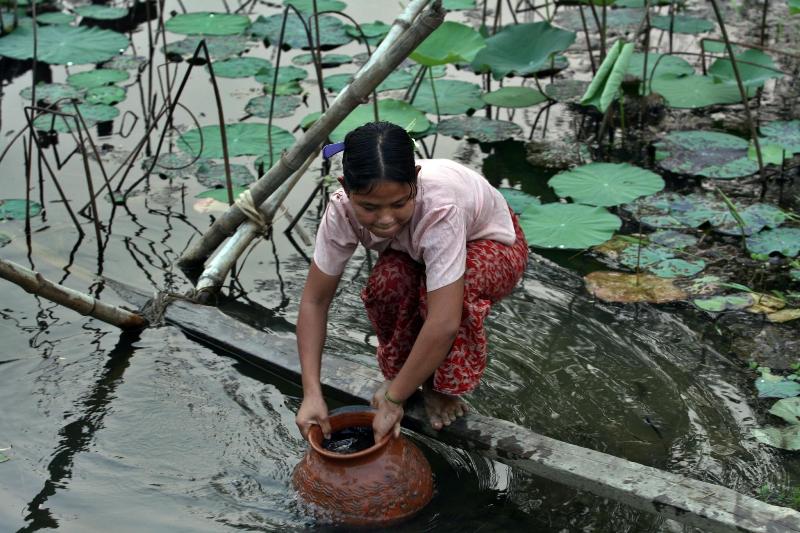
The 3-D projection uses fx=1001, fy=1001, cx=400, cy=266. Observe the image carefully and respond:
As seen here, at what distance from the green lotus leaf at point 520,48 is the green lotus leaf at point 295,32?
1205 millimetres

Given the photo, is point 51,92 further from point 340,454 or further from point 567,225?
point 340,454

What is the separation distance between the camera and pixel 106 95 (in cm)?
520

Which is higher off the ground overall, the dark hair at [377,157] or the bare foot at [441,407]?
the dark hair at [377,157]

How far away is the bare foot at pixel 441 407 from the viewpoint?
8.19 ft

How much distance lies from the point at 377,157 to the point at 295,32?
4.20 metres

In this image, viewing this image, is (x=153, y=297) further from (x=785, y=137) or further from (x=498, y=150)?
(x=785, y=137)

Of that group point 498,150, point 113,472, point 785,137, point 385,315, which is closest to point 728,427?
point 385,315

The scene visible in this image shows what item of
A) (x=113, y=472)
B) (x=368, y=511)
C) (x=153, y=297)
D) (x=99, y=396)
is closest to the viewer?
(x=368, y=511)

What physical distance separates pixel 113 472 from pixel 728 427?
172cm

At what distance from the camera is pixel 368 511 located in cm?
231

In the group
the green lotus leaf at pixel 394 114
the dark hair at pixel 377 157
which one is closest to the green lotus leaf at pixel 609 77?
the green lotus leaf at pixel 394 114

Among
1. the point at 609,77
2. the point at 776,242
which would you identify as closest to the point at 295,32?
the point at 609,77

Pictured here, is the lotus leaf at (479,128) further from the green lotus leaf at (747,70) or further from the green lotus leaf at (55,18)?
the green lotus leaf at (55,18)

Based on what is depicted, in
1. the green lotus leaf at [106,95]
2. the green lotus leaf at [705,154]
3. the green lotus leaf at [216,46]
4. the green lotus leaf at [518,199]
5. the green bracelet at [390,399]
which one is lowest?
the green bracelet at [390,399]
